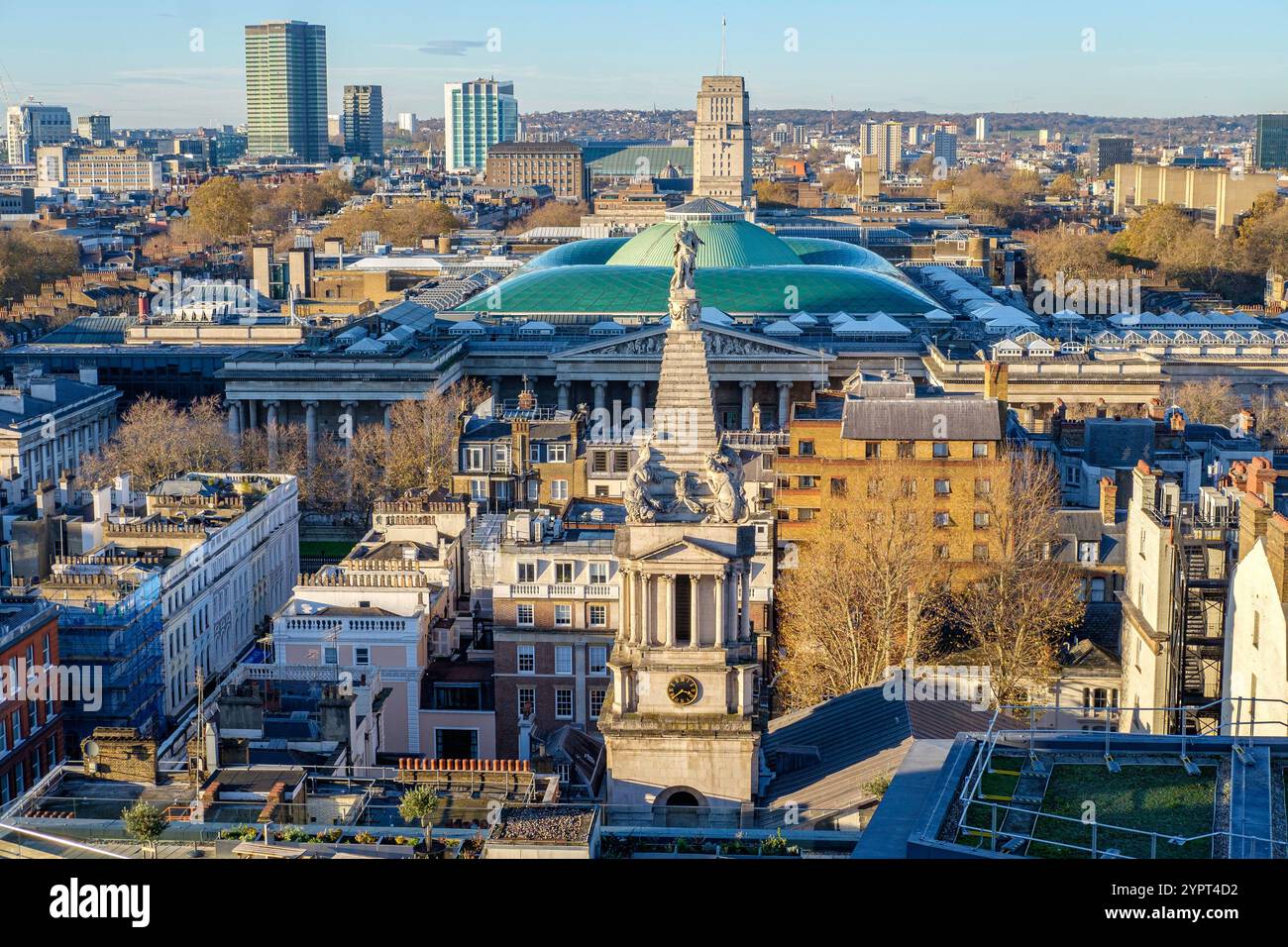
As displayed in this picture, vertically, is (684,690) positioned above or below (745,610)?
below

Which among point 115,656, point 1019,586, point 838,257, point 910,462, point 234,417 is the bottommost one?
point 234,417

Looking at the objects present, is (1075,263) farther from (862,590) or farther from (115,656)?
(115,656)

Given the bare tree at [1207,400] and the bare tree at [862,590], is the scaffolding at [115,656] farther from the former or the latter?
the bare tree at [1207,400]

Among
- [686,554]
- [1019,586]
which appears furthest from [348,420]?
[686,554]

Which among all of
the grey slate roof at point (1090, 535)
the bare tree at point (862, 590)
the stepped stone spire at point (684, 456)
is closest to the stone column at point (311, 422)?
the bare tree at point (862, 590)

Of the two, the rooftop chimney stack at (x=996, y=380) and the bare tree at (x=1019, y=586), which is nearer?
the bare tree at (x=1019, y=586)
